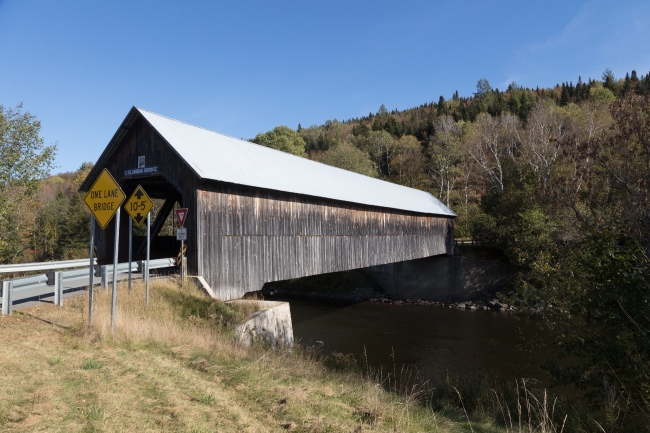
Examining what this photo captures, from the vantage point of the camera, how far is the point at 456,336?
18.4m

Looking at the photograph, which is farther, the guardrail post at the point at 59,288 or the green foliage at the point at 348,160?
the green foliage at the point at 348,160

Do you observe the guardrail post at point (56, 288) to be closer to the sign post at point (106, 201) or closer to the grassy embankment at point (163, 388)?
the grassy embankment at point (163, 388)

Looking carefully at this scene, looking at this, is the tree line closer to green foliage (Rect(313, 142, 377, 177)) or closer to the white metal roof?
green foliage (Rect(313, 142, 377, 177))

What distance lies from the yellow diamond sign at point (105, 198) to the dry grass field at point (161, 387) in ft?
6.02

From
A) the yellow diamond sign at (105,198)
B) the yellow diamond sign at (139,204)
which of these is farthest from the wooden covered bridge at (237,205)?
the yellow diamond sign at (105,198)

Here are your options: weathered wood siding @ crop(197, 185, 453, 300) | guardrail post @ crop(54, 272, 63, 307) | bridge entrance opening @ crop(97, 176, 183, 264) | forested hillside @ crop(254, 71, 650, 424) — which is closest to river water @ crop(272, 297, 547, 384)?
forested hillside @ crop(254, 71, 650, 424)

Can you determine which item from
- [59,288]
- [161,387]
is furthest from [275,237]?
[161,387]

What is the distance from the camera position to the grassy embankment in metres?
3.99

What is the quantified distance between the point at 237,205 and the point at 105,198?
5.34 metres

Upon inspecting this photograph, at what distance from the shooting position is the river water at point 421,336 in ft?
45.1

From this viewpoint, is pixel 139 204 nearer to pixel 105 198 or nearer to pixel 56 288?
pixel 105 198

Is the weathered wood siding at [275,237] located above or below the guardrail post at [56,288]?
above

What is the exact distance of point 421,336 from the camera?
18.4 m

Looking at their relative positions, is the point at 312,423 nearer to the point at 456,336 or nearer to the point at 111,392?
the point at 111,392
